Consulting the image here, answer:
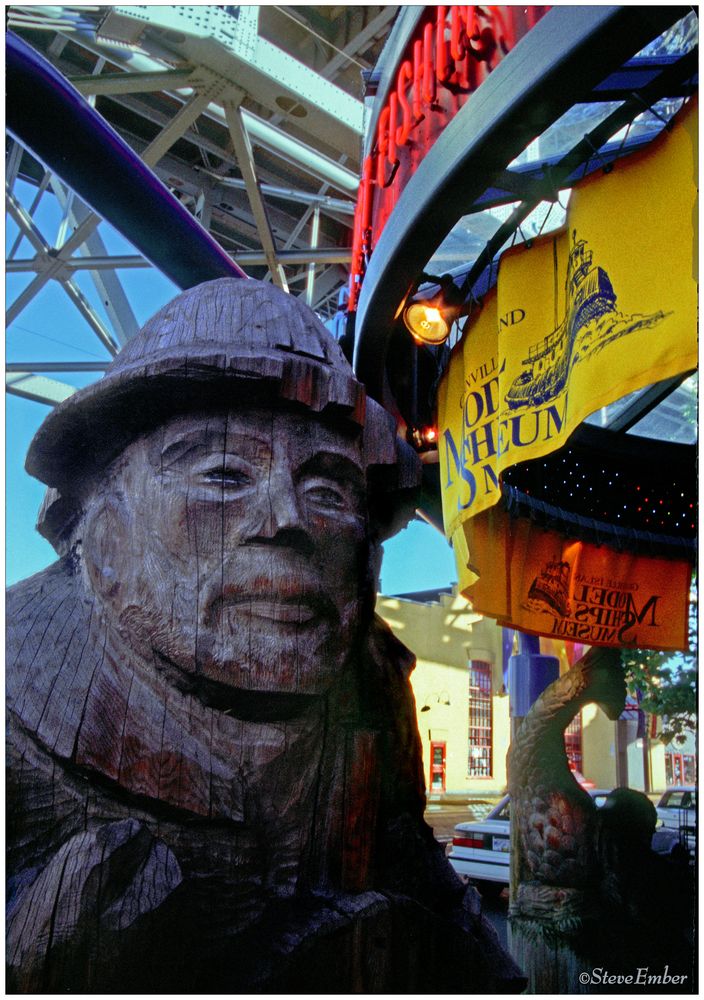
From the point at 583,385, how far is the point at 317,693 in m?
1.38

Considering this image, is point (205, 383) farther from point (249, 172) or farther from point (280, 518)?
point (249, 172)

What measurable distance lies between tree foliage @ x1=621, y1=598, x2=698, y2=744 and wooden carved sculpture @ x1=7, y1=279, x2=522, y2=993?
7.86 feet

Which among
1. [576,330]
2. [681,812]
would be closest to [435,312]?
[576,330]

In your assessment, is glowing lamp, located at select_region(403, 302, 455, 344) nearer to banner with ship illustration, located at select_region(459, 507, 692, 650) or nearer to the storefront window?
banner with ship illustration, located at select_region(459, 507, 692, 650)

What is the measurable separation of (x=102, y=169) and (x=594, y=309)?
1.91 metres

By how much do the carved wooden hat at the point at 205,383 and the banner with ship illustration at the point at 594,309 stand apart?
0.93 m

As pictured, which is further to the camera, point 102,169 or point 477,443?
point 477,443

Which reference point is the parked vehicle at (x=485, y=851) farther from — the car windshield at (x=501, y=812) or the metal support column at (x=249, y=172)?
the metal support column at (x=249, y=172)

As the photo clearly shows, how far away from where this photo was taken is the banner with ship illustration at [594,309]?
206cm

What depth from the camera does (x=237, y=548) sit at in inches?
49.8

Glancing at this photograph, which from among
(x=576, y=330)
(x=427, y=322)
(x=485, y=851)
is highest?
(x=427, y=322)

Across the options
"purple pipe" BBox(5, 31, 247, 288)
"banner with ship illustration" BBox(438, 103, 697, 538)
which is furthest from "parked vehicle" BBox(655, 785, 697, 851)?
"purple pipe" BBox(5, 31, 247, 288)

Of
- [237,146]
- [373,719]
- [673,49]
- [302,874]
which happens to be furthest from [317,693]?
[237,146]

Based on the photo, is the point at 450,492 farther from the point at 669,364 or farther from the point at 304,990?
the point at 304,990
